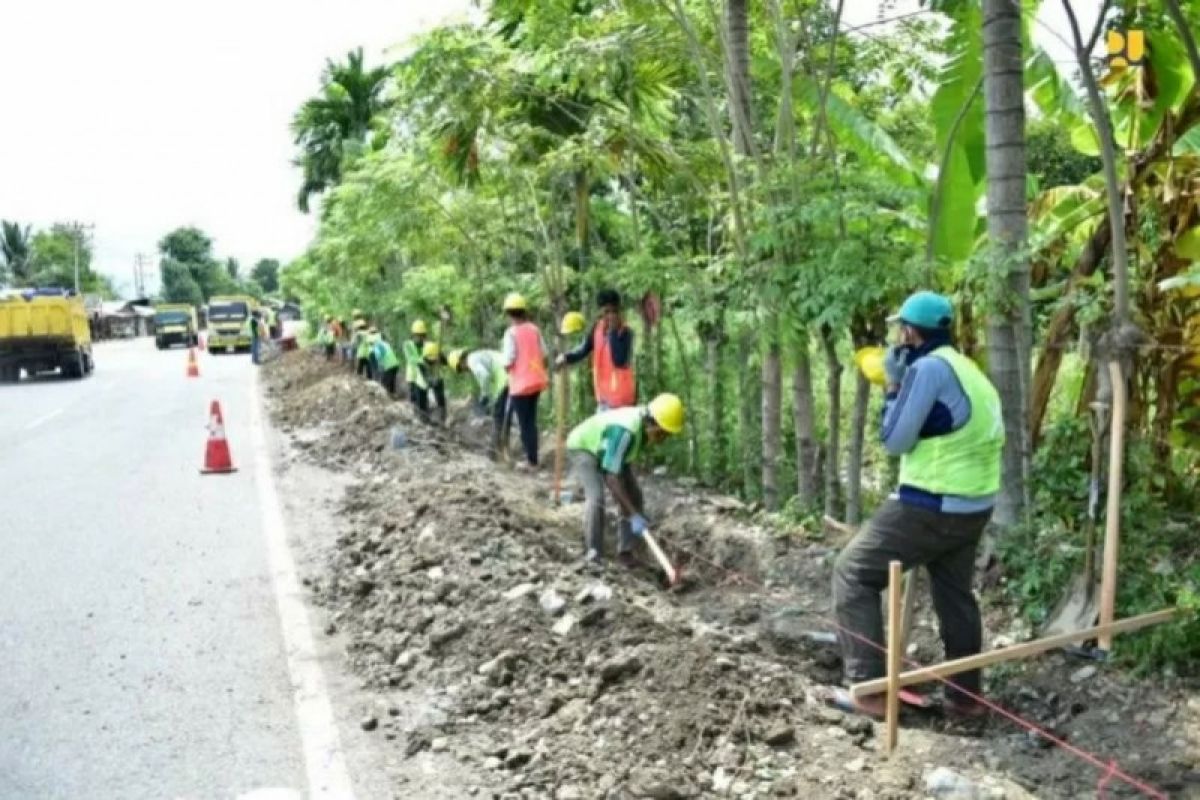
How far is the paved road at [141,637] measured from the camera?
470 cm

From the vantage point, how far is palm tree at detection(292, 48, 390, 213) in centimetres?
3503

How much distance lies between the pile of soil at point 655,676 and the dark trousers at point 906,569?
32cm

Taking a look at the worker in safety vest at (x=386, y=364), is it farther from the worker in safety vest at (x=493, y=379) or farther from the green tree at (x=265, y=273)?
the green tree at (x=265, y=273)

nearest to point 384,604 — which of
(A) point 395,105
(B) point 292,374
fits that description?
(A) point 395,105

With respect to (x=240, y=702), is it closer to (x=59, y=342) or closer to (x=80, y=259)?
(x=59, y=342)

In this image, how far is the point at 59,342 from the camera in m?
30.2

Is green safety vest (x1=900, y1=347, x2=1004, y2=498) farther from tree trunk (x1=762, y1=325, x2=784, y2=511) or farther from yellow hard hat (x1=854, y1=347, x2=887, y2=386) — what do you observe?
tree trunk (x1=762, y1=325, x2=784, y2=511)

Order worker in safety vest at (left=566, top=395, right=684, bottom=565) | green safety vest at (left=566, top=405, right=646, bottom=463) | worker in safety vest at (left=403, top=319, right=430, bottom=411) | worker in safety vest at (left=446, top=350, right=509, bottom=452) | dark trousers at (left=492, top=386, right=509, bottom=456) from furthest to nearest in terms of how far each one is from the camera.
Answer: worker in safety vest at (left=403, top=319, right=430, bottom=411), worker in safety vest at (left=446, top=350, right=509, bottom=452), dark trousers at (left=492, top=386, right=509, bottom=456), green safety vest at (left=566, top=405, right=646, bottom=463), worker in safety vest at (left=566, top=395, right=684, bottom=565)

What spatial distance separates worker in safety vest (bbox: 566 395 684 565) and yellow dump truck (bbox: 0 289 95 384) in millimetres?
26247

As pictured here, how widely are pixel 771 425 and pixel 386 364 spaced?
12086mm

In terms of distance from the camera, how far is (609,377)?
382 inches

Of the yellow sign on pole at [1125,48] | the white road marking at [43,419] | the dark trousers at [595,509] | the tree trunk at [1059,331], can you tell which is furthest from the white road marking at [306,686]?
the white road marking at [43,419]

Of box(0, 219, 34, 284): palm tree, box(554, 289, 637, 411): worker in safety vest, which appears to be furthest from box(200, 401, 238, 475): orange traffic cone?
box(0, 219, 34, 284): palm tree

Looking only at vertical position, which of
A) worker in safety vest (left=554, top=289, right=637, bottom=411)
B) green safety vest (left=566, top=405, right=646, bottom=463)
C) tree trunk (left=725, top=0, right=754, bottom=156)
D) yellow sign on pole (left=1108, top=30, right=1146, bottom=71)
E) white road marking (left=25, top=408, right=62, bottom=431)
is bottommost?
white road marking (left=25, top=408, right=62, bottom=431)
